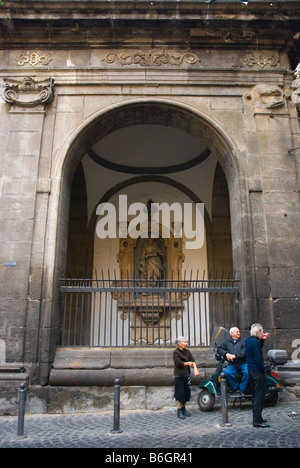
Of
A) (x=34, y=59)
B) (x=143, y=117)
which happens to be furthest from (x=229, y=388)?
(x=34, y=59)

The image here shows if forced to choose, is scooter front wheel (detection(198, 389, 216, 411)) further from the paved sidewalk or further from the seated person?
the seated person

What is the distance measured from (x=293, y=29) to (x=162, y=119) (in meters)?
3.12

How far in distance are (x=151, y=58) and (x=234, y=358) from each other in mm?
5947

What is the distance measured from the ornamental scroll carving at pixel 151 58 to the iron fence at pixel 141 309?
14.5ft

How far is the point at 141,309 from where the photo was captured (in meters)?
6.69

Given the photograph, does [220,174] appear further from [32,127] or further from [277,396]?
[277,396]

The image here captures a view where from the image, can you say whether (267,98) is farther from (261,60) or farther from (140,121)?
(140,121)

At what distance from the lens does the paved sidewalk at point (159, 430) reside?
13.6 ft

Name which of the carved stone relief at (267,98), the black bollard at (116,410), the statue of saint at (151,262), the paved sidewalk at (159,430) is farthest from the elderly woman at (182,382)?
the statue of saint at (151,262)

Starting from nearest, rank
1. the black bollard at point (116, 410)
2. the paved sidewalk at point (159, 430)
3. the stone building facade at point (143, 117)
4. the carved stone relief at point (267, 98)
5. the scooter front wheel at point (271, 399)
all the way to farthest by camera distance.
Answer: the paved sidewalk at point (159, 430)
the black bollard at point (116, 410)
the scooter front wheel at point (271, 399)
the stone building facade at point (143, 117)
the carved stone relief at point (267, 98)

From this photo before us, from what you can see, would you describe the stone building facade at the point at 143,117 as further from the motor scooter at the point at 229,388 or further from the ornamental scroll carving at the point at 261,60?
the motor scooter at the point at 229,388

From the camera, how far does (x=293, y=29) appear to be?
754cm

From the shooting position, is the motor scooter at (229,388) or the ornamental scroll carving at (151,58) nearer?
the motor scooter at (229,388)

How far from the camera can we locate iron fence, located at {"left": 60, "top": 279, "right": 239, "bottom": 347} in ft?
21.6
